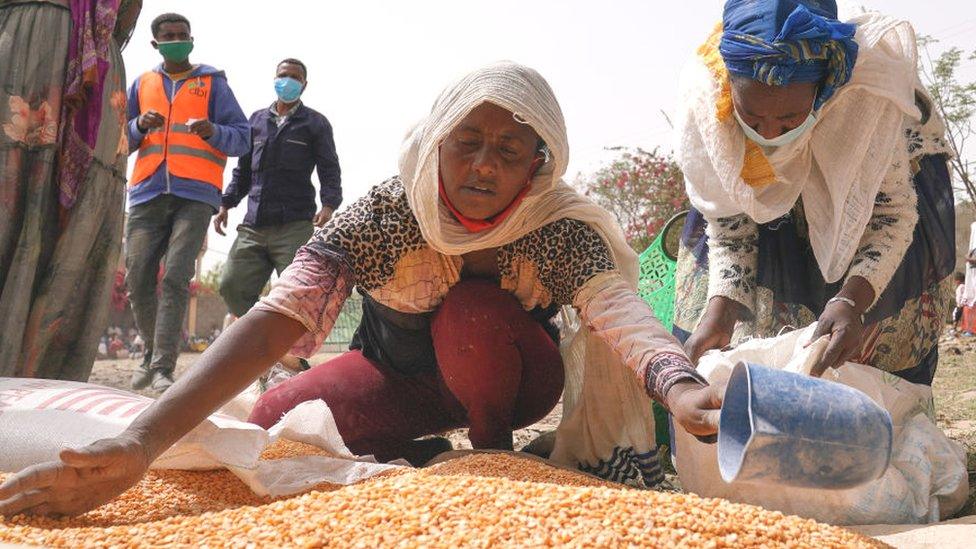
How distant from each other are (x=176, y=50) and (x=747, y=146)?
13.1ft

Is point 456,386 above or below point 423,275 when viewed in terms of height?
below

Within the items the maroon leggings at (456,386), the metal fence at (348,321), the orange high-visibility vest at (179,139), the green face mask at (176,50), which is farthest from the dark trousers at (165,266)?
the metal fence at (348,321)

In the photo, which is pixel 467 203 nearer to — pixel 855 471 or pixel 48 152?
pixel 855 471

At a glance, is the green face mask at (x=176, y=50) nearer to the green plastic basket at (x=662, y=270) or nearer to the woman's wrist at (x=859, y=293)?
the green plastic basket at (x=662, y=270)

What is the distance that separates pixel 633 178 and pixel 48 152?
406 inches

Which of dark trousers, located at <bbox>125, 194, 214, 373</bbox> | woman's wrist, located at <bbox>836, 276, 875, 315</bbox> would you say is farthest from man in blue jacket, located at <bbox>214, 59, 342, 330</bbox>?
woman's wrist, located at <bbox>836, 276, 875, 315</bbox>

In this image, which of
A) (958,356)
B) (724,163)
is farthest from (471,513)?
(958,356)

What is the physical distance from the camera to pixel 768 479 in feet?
5.46

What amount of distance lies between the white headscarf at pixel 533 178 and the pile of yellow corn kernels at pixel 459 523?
868 millimetres

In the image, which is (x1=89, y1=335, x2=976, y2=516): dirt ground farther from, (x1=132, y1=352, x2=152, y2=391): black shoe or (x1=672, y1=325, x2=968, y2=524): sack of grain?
(x1=672, y1=325, x2=968, y2=524): sack of grain

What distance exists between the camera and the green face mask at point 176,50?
18.7ft

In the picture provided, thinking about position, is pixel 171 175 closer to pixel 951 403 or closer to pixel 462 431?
pixel 462 431

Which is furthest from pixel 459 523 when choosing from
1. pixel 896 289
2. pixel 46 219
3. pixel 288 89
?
pixel 288 89

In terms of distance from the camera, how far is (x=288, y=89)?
6.30 metres
